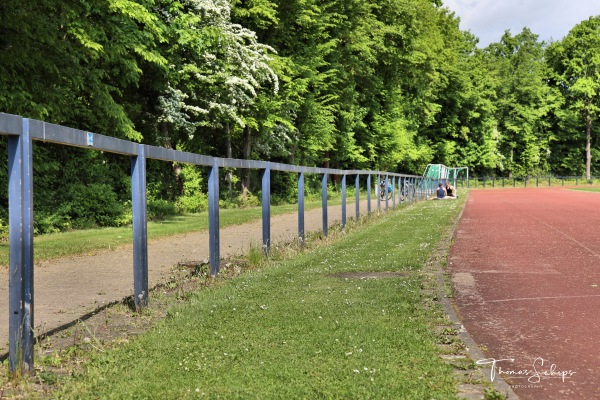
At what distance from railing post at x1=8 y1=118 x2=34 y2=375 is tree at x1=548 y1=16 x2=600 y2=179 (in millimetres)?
86754

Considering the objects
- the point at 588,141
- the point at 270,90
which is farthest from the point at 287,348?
the point at 588,141

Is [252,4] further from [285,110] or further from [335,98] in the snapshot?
[335,98]

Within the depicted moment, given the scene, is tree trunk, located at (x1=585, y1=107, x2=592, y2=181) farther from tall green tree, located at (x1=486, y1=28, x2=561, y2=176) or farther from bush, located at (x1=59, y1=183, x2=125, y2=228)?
bush, located at (x1=59, y1=183, x2=125, y2=228)

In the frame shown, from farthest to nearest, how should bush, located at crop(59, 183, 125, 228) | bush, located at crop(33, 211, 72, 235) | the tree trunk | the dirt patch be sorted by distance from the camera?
1. the tree trunk
2. bush, located at crop(59, 183, 125, 228)
3. bush, located at crop(33, 211, 72, 235)
4. the dirt patch

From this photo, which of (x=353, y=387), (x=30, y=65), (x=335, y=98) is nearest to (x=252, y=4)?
(x=335, y=98)

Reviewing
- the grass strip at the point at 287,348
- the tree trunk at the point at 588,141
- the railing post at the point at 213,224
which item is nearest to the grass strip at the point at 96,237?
the railing post at the point at 213,224

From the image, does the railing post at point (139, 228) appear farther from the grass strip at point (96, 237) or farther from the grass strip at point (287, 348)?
the grass strip at point (96, 237)

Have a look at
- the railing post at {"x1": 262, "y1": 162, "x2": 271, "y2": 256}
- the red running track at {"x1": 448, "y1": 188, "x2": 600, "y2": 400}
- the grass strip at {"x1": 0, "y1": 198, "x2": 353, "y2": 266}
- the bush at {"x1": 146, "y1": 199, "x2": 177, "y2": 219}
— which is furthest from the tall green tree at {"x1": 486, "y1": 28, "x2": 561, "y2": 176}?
the railing post at {"x1": 262, "y1": 162, "x2": 271, "y2": 256}

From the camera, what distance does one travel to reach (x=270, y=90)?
3222 cm

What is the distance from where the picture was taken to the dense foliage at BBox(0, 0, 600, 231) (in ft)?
57.5

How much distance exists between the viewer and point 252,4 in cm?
3169

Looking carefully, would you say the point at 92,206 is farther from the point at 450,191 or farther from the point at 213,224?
the point at 450,191

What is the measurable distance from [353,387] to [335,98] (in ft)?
135

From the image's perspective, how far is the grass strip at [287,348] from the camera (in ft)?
14.7
